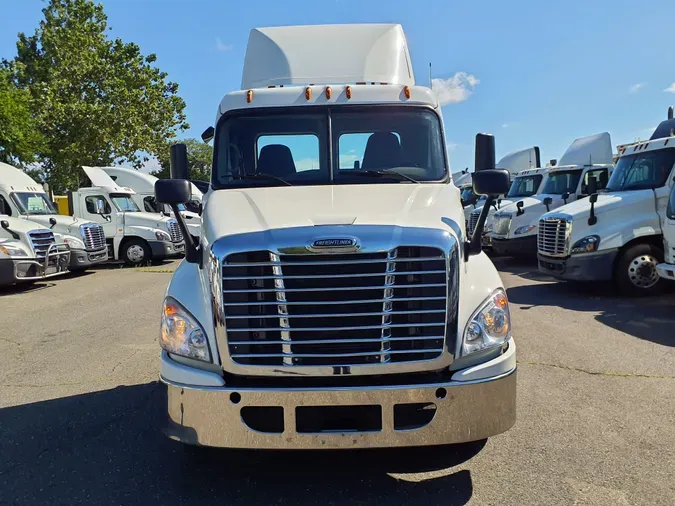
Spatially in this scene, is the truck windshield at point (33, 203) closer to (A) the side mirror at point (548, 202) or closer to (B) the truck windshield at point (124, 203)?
(B) the truck windshield at point (124, 203)

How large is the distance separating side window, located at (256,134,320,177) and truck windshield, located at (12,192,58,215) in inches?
456

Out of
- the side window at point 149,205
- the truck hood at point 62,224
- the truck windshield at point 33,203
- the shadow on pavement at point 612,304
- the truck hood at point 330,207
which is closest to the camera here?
the truck hood at point 330,207

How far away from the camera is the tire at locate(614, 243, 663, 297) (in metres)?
9.12

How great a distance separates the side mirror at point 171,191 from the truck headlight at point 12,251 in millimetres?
9292

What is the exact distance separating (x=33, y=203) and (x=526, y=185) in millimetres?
13207

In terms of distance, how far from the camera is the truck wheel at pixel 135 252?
17.0 m

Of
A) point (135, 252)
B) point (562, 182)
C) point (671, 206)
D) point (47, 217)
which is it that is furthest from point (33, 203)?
point (671, 206)

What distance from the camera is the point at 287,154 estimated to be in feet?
14.6

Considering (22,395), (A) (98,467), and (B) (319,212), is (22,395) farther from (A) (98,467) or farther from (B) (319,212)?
(B) (319,212)

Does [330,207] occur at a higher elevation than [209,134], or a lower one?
lower

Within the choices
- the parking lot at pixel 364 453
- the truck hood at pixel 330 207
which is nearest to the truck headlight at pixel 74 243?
the parking lot at pixel 364 453

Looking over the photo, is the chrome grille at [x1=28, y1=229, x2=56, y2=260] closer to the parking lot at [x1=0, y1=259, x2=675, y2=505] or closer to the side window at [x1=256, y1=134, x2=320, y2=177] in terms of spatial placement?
the parking lot at [x1=0, y1=259, x2=675, y2=505]

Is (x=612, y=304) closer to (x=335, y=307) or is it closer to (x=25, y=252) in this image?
(x=335, y=307)

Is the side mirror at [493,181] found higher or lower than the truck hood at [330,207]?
higher
